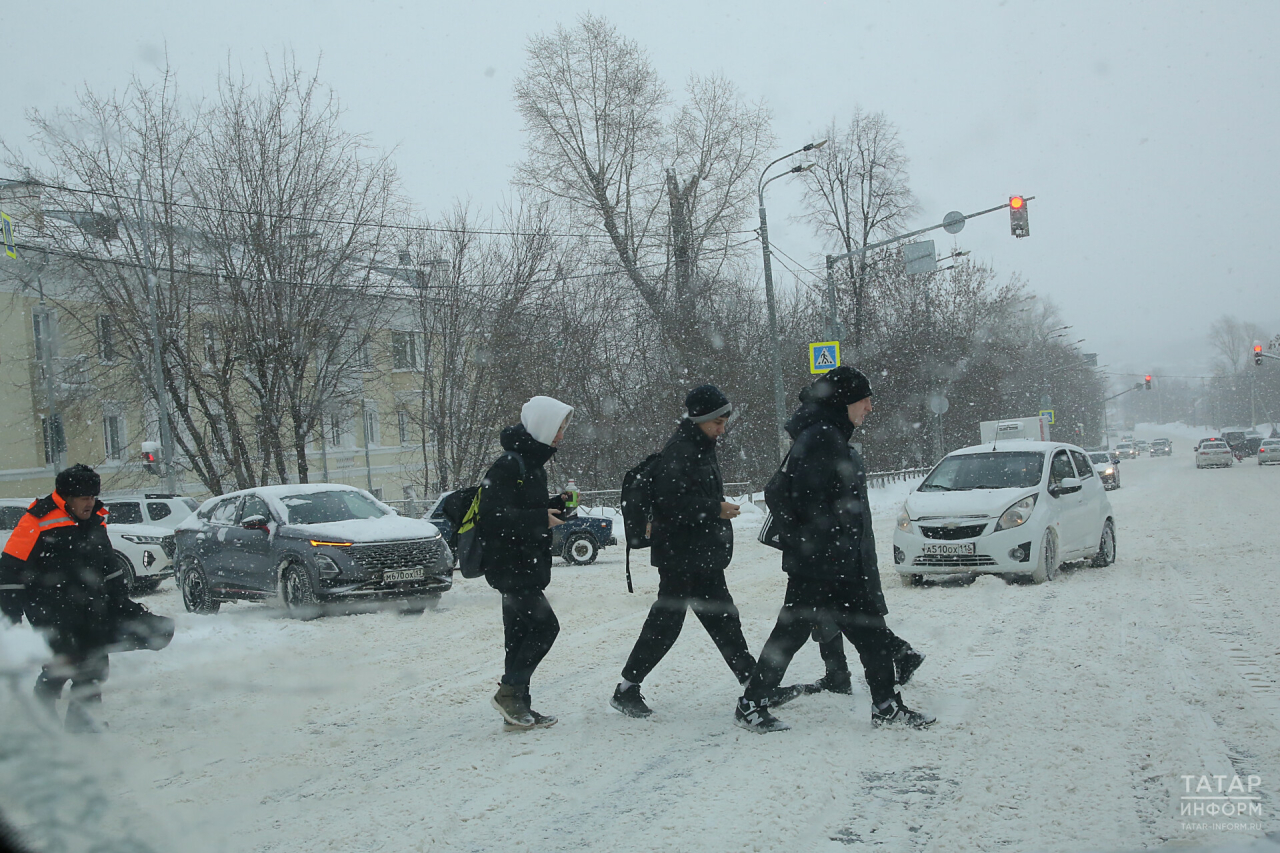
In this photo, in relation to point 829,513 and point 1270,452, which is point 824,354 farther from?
point 1270,452

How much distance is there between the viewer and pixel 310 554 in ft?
35.8

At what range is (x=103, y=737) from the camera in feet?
18.4

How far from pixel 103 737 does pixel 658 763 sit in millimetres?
3262

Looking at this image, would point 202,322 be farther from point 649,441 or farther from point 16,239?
point 649,441

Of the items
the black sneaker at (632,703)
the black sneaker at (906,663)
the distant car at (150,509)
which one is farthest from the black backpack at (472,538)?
the distant car at (150,509)

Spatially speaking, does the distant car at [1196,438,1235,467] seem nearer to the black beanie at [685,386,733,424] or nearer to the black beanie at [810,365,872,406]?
the black beanie at [810,365,872,406]

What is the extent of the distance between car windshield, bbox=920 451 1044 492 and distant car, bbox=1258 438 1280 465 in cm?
4559

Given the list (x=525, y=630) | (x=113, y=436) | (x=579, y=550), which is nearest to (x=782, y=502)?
(x=525, y=630)

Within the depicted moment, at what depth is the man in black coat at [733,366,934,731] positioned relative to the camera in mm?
4848

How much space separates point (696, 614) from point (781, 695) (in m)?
0.61

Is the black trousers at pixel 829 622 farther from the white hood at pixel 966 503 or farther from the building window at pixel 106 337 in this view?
the building window at pixel 106 337

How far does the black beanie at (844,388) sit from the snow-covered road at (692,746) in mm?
1642

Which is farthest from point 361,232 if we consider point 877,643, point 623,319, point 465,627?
point 877,643

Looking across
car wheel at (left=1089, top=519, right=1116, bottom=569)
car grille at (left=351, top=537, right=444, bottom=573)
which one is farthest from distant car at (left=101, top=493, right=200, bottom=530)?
car wheel at (left=1089, top=519, right=1116, bottom=569)
